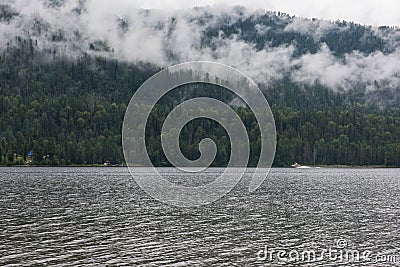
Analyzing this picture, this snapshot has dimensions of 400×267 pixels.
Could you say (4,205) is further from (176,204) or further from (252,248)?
(252,248)

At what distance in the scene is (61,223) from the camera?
57.9 meters

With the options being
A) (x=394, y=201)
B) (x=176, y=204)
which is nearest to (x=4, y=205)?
(x=176, y=204)

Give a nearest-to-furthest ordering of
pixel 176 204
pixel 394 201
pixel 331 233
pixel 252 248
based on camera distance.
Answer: pixel 252 248 → pixel 331 233 → pixel 176 204 → pixel 394 201

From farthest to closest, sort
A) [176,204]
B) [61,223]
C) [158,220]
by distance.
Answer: [176,204] < [158,220] < [61,223]

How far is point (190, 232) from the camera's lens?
5372 centimetres

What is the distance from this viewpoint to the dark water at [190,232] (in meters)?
41.8

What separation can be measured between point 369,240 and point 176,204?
3423 cm

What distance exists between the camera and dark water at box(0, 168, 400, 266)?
137 feet

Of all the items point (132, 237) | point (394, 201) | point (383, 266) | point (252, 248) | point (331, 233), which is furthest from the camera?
point (394, 201)

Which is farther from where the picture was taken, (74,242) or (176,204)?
(176,204)

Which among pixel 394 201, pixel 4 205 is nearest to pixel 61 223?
pixel 4 205

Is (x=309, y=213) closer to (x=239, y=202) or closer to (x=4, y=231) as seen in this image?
(x=239, y=202)

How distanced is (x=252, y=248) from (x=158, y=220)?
58.4 ft

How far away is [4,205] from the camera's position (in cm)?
7425
